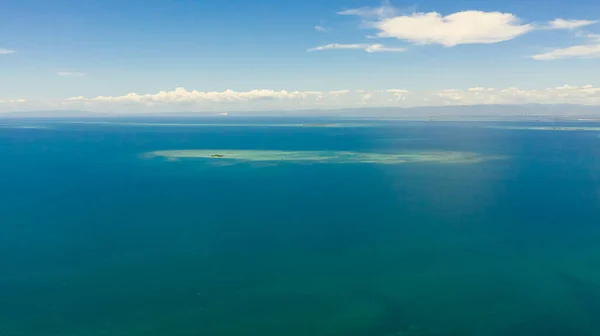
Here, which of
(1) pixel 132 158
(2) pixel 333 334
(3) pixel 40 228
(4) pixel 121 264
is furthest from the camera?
(1) pixel 132 158

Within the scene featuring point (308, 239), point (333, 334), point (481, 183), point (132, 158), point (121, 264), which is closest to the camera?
point (333, 334)

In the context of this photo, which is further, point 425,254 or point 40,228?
point 40,228

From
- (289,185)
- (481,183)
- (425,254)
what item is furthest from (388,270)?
(481,183)

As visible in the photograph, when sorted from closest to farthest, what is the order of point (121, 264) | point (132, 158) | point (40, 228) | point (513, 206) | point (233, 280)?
point (233, 280)
point (121, 264)
point (40, 228)
point (513, 206)
point (132, 158)

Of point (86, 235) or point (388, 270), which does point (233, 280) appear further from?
point (86, 235)

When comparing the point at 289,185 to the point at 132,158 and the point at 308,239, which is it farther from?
the point at 132,158

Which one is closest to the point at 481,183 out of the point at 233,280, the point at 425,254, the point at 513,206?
the point at 513,206
